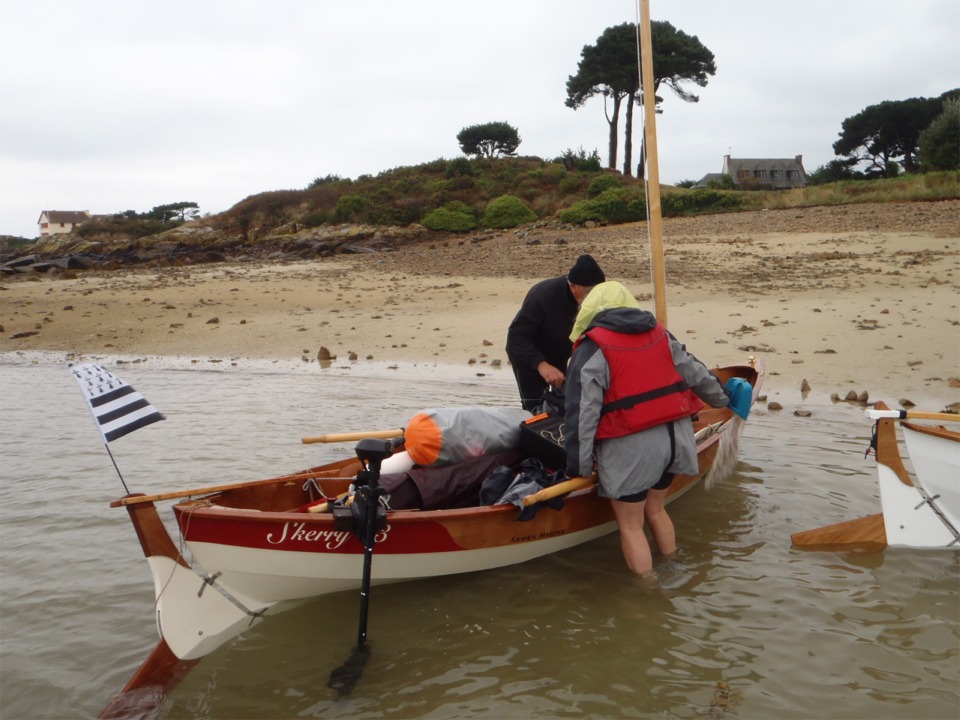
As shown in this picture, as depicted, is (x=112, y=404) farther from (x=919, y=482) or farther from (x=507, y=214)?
(x=507, y=214)

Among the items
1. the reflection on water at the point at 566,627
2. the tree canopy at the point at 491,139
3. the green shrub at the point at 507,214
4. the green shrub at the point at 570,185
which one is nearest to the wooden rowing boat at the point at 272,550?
the reflection on water at the point at 566,627

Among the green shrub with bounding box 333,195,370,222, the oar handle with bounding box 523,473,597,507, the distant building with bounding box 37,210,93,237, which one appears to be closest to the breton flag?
the oar handle with bounding box 523,473,597,507

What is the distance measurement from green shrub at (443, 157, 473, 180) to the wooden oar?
32.3 m

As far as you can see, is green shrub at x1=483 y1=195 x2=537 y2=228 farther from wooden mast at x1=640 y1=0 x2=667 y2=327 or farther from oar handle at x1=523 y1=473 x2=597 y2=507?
oar handle at x1=523 y1=473 x2=597 y2=507

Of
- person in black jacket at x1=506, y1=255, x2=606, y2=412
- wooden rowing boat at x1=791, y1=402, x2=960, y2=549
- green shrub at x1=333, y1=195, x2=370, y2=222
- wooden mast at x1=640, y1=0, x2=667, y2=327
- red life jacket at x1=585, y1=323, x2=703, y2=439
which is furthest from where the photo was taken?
green shrub at x1=333, y1=195, x2=370, y2=222

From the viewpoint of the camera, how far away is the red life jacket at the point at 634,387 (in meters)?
4.37

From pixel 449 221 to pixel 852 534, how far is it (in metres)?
25.3

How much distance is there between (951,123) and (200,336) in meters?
27.4

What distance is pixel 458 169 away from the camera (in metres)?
36.4

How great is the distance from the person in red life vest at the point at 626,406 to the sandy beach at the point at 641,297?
4.81 meters

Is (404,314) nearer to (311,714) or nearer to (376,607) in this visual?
(376,607)

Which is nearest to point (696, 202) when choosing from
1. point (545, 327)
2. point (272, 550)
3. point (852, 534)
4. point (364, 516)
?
point (545, 327)

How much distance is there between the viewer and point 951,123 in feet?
92.6

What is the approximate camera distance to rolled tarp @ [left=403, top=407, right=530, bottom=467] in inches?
189
